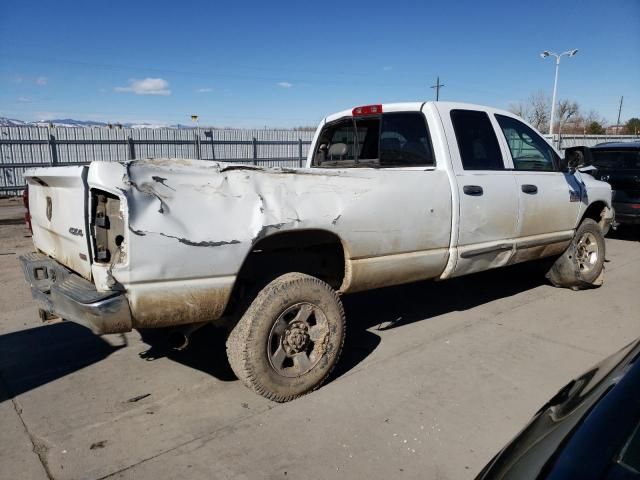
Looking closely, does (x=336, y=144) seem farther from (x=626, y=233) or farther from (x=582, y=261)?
(x=626, y=233)

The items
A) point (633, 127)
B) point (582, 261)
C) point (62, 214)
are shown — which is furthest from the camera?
point (633, 127)

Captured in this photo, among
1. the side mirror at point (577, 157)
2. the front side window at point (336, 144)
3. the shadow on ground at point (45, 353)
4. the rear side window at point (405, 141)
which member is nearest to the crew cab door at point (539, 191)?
the side mirror at point (577, 157)

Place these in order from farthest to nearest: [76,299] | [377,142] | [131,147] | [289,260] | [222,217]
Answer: [131,147] → [377,142] → [289,260] → [222,217] → [76,299]

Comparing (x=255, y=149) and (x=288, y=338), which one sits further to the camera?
(x=255, y=149)

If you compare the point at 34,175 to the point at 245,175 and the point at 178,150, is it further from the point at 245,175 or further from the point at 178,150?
the point at 178,150

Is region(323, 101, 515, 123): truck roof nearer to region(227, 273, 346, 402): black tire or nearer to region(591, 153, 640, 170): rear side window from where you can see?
region(227, 273, 346, 402): black tire

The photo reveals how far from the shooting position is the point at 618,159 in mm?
9719

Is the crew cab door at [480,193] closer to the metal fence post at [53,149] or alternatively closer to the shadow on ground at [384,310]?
the shadow on ground at [384,310]

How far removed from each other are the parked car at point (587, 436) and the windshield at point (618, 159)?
915cm

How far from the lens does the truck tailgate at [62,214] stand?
9.36 feet

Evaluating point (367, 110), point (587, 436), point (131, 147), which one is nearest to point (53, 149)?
point (131, 147)

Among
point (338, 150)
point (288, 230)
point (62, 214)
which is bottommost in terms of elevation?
point (288, 230)

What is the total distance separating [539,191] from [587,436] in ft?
13.2

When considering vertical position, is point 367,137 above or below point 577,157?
above
